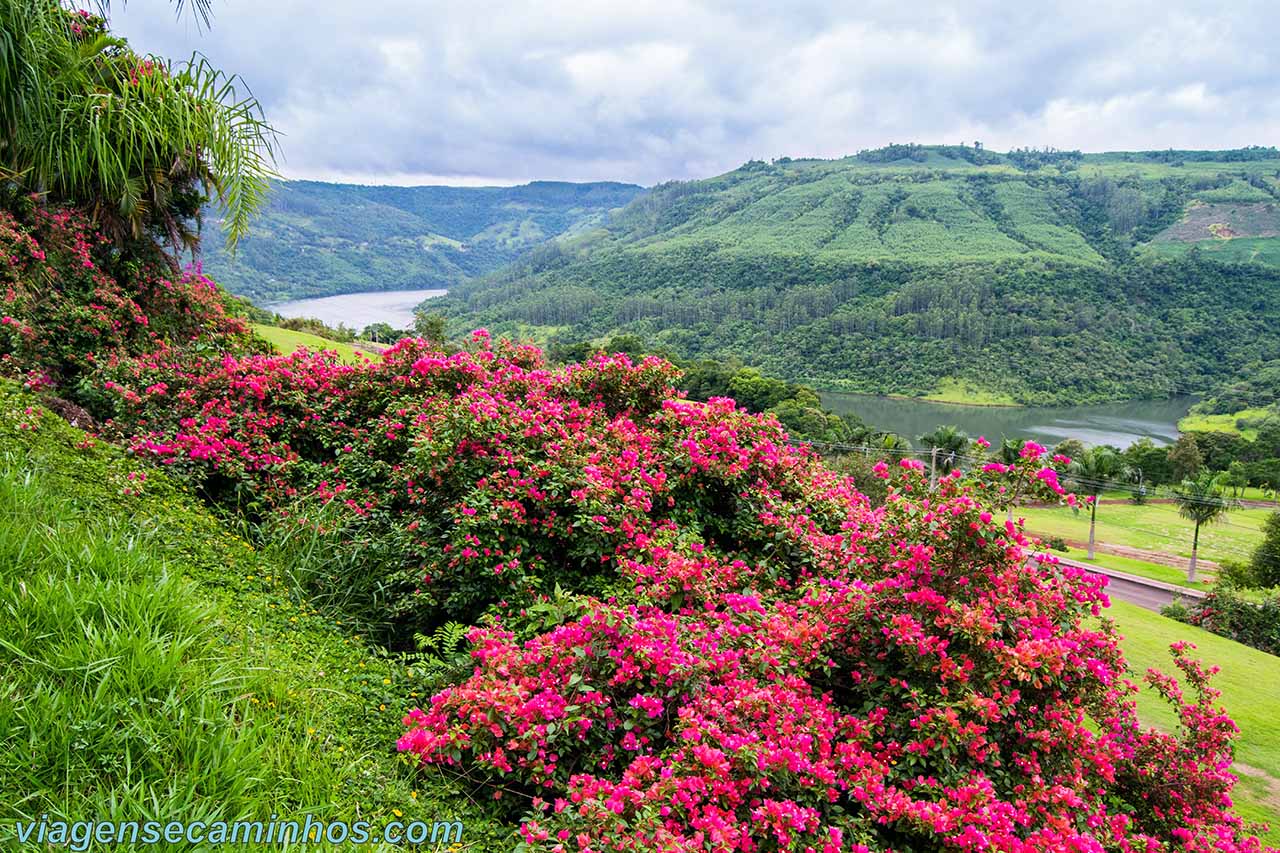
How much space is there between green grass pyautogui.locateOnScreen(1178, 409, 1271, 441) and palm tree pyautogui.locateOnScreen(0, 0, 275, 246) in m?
100

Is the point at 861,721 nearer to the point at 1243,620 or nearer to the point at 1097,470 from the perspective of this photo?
the point at 1243,620

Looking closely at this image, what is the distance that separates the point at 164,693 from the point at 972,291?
144 m

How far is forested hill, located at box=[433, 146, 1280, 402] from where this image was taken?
11256cm

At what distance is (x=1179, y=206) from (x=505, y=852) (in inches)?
8993

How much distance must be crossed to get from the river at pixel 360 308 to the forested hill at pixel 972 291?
11.5 meters

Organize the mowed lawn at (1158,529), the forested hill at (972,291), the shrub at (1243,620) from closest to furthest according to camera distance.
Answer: the shrub at (1243,620), the mowed lawn at (1158,529), the forested hill at (972,291)

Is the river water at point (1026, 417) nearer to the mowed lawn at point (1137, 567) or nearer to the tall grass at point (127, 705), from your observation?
the mowed lawn at point (1137, 567)

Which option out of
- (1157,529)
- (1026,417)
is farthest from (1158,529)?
(1026,417)

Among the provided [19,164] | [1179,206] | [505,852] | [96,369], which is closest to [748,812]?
[505,852]

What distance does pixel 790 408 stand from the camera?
190 feet

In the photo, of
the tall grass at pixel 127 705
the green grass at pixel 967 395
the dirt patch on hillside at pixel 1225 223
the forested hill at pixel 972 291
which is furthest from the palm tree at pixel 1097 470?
the dirt patch on hillside at pixel 1225 223

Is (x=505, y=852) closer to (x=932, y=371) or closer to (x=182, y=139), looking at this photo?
(x=182, y=139)

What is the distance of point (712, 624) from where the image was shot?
11.3ft

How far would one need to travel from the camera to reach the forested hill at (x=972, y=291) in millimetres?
112562
